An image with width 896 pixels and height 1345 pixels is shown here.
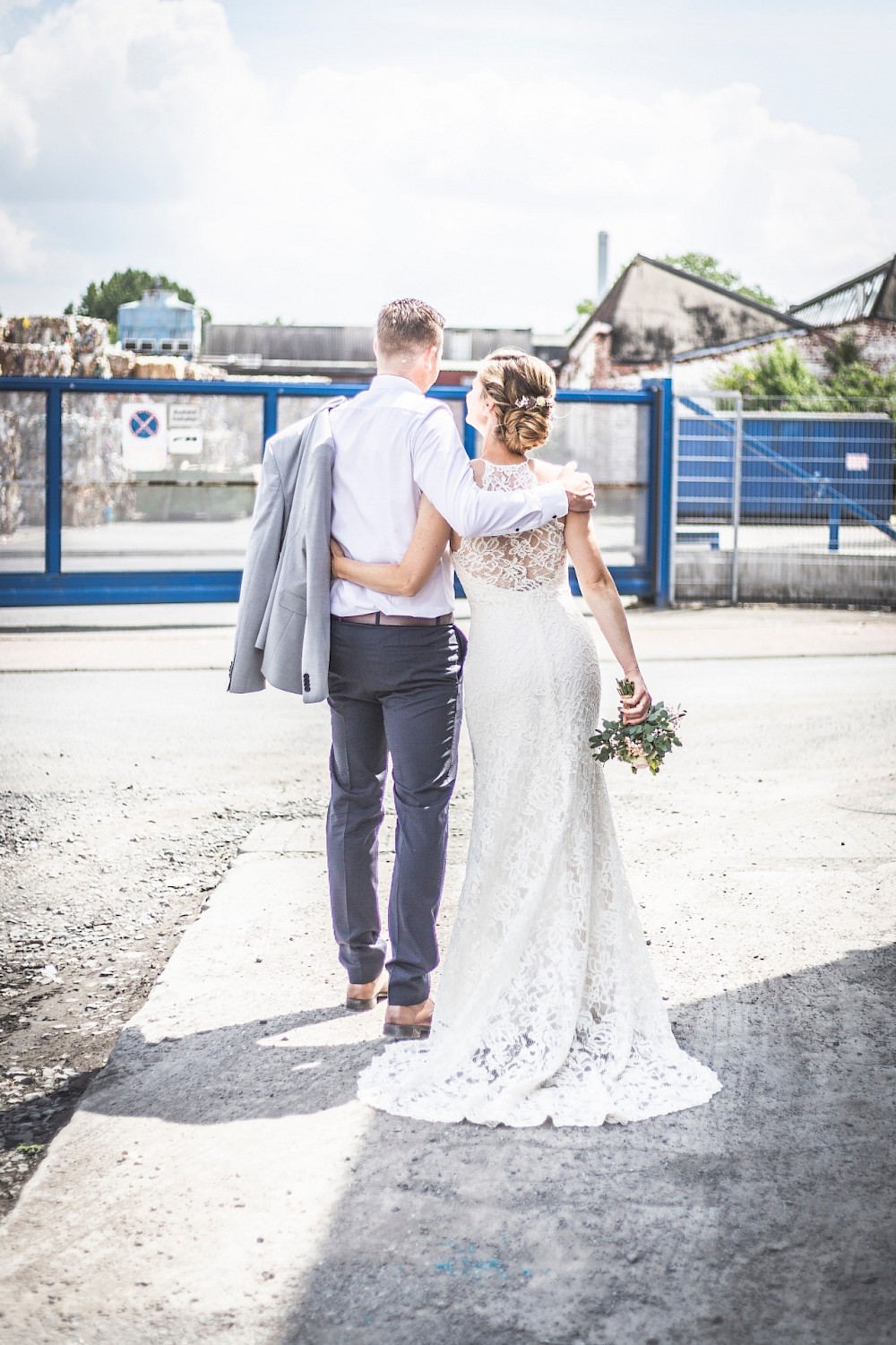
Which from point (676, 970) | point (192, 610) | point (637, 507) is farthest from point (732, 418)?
point (676, 970)

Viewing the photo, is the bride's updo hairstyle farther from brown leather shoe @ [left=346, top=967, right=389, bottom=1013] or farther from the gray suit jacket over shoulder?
brown leather shoe @ [left=346, top=967, right=389, bottom=1013]

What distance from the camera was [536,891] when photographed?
3.52 meters

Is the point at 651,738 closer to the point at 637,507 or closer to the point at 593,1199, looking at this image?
the point at 593,1199

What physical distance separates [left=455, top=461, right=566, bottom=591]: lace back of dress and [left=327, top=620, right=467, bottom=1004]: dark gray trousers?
258 mm

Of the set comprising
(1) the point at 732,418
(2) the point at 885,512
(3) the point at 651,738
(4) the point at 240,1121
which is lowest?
(4) the point at 240,1121

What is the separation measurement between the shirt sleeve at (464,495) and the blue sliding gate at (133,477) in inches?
389

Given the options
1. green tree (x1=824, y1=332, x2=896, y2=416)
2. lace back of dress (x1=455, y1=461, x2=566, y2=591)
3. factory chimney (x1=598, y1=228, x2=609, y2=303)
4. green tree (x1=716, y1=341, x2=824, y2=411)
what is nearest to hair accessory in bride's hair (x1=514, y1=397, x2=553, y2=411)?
lace back of dress (x1=455, y1=461, x2=566, y2=591)

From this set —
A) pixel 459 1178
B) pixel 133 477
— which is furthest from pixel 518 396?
pixel 133 477

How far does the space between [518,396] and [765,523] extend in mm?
11616

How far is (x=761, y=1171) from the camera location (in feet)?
9.78

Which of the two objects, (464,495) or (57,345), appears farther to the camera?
(57,345)

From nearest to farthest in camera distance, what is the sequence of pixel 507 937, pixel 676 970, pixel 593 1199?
pixel 593 1199 → pixel 507 937 → pixel 676 970

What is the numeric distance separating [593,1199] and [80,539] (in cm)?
1117

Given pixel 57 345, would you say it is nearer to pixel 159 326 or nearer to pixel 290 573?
pixel 290 573
